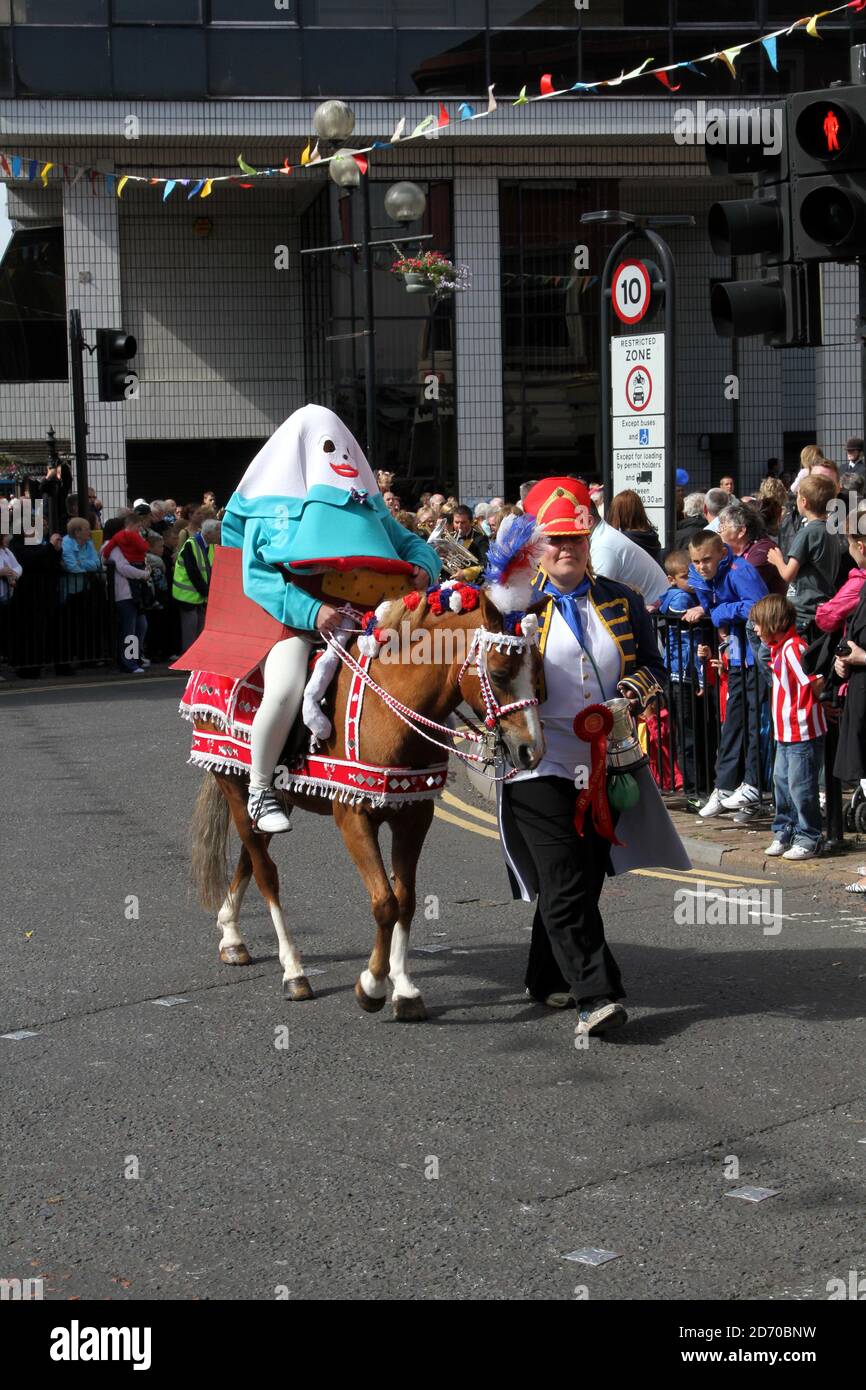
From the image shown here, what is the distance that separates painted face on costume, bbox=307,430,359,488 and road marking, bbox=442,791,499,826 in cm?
450

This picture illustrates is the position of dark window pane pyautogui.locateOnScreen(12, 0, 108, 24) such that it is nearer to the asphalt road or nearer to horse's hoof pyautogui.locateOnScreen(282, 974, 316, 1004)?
the asphalt road

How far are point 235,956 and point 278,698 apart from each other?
4.49 feet

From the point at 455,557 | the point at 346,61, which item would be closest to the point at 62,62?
the point at 346,61

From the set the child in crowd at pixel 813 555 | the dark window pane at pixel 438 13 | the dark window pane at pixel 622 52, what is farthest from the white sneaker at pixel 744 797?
the dark window pane at pixel 438 13

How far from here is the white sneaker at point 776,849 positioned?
9797mm

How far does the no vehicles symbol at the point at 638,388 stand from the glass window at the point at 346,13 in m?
17.0

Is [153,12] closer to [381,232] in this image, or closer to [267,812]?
[381,232]

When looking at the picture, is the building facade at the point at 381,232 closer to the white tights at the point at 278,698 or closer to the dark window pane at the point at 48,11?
the dark window pane at the point at 48,11

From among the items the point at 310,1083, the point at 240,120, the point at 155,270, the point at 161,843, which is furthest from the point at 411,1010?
the point at 155,270

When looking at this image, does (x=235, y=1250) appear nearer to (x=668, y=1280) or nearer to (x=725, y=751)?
(x=668, y=1280)

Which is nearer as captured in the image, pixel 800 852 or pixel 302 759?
pixel 302 759

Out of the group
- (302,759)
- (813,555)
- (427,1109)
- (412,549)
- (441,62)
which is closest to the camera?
(427,1109)

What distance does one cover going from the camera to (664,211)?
31.2 meters

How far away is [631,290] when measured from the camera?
40.5 feet
